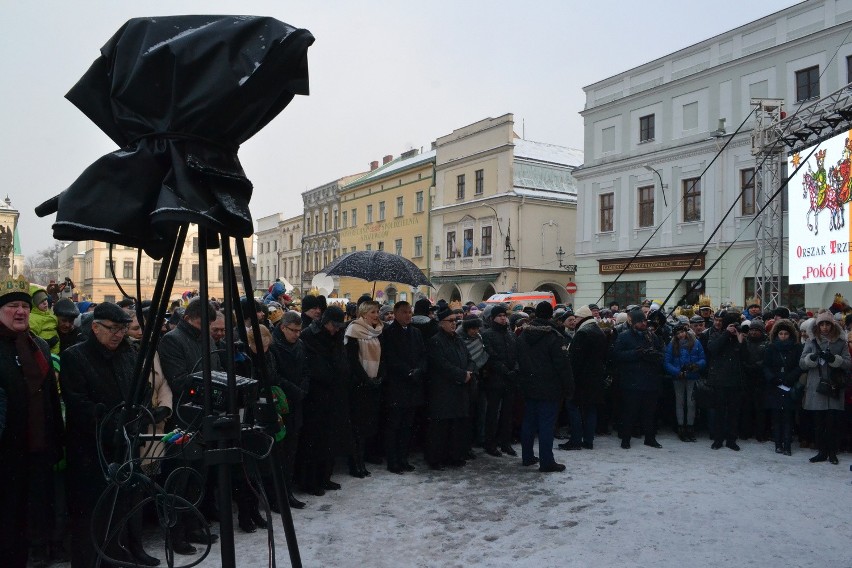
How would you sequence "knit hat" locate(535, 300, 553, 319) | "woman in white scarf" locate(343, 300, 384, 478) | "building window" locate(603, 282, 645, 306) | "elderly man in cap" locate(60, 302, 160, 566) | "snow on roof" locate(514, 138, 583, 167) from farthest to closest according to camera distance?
"snow on roof" locate(514, 138, 583, 167) → "building window" locate(603, 282, 645, 306) → "knit hat" locate(535, 300, 553, 319) → "woman in white scarf" locate(343, 300, 384, 478) → "elderly man in cap" locate(60, 302, 160, 566)

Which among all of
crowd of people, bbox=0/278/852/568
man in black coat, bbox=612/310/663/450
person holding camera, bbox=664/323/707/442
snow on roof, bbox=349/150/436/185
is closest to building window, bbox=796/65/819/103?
crowd of people, bbox=0/278/852/568

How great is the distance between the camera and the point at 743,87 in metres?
24.2

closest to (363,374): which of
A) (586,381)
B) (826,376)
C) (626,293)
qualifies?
(586,381)

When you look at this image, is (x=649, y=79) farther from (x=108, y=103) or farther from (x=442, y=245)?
(x=108, y=103)

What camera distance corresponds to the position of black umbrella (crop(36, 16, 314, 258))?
220cm

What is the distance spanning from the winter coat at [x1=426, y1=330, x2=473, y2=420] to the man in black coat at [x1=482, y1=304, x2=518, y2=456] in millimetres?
622

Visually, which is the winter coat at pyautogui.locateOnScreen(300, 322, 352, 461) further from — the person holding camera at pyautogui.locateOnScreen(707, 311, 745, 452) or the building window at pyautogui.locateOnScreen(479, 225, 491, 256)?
the building window at pyautogui.locateOnScreen(479, 225, 491, 256)

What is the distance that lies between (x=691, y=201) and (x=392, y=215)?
24.2 m

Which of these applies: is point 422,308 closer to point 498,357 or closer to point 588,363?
point 498,357

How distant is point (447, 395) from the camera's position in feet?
26.1

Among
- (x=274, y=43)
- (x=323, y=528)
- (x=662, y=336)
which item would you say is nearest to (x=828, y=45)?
(x=662, y=336)

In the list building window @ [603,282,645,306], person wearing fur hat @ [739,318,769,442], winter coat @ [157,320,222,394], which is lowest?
person wearing fur hat @ [739,318,769,442]

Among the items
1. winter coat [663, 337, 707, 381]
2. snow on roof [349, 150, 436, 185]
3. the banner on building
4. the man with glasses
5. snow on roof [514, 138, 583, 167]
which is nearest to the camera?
the man with glasses

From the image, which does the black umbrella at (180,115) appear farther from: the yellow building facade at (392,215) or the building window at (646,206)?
the yellow building facade at (392,215)
